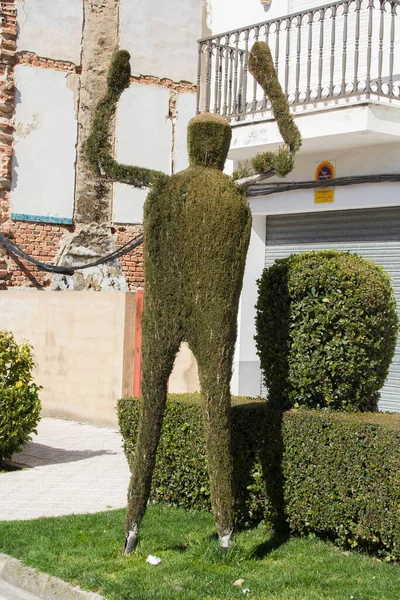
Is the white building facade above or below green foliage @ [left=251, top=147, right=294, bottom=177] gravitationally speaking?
above

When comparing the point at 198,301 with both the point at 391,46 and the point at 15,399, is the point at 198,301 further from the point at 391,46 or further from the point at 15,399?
the point at 391,46

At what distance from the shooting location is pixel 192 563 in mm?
5816

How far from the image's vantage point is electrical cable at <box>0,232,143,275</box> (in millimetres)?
18172

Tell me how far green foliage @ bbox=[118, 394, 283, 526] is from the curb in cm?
125

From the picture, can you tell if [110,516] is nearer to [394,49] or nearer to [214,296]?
[214,296]

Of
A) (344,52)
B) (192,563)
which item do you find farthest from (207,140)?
(344,52)

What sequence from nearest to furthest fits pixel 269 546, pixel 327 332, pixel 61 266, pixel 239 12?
pixel 269 546 < pixel 327 332 < pixel 239 12 < pixel 61 266

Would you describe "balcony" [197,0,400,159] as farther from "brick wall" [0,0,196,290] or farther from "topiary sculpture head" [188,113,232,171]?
"brick wall" [0,0,196,290]

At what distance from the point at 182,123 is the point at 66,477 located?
12.5m

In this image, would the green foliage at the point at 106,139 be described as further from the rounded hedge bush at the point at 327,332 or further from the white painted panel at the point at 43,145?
the white painted panel at the point at 43,145

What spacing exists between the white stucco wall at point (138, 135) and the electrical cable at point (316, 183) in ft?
22.7

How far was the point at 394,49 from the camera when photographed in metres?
11.8

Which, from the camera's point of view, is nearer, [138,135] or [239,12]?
[239,12]

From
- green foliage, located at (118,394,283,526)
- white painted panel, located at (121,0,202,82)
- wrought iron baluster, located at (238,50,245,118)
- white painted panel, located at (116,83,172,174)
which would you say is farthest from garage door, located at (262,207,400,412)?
white painted panel, located at (121,0,202,82)
